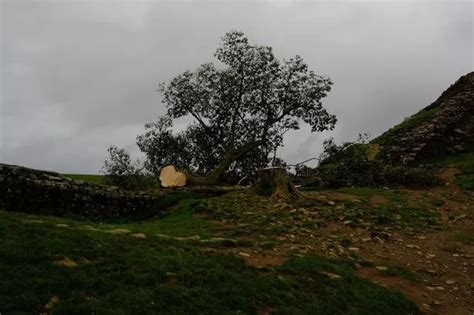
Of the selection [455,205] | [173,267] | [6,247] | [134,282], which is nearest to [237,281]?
[173,267]

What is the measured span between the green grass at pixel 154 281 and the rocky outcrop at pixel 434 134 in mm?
15772

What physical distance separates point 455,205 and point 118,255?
40.2ft

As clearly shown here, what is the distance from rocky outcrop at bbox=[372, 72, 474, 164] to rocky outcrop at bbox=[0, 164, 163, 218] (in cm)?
1343

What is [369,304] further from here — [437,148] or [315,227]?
[437,148]

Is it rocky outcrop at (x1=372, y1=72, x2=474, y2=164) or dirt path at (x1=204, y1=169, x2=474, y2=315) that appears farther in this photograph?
rocky outcrop at (x1=372, y1=72, x2=474, y2=164)

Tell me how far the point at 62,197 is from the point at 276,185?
696 cm

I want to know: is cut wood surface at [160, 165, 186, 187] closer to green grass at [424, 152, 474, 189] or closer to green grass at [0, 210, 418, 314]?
green grass at [0, 210, 418, 314]

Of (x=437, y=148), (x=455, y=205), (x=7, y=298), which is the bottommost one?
(x=7, y=298)

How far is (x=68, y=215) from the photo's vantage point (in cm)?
1599

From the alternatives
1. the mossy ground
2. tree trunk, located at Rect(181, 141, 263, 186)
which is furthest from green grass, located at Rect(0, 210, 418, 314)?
tree trunk, located at Rect(181, 141, 263, 186)

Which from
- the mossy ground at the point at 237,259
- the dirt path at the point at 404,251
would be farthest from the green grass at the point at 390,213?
the dirt path at the point at 404,251

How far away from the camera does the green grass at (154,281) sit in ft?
24.7

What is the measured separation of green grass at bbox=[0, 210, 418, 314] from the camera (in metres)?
7.54

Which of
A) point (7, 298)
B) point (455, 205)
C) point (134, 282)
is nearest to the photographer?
point (7, 298)
